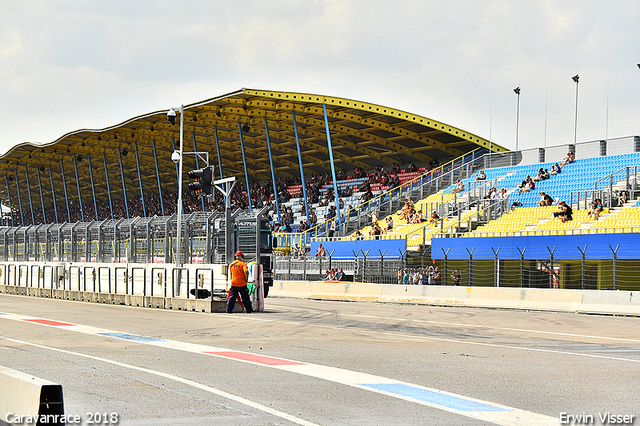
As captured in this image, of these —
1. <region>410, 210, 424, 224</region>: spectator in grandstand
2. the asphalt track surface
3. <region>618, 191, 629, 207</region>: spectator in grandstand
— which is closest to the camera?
the asphalt track surface

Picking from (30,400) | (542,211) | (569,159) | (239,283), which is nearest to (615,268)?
(542,211)

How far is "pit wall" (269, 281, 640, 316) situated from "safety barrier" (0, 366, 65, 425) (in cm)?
2070

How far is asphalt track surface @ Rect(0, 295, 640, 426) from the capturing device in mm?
7465

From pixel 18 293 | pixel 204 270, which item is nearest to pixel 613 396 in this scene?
pixel 204 270

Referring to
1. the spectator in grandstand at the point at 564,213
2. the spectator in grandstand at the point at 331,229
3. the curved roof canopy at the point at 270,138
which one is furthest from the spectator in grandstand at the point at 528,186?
the spectator in grandstand at the point at 331,229

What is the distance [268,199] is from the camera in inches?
2564

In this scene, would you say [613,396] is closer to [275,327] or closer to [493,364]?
[493,364]

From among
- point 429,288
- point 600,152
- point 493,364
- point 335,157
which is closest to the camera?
point 493,364

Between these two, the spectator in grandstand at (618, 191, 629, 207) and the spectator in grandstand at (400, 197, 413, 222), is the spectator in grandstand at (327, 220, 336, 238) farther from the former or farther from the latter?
the spectator in grandstand at (618, 191, 629, 207)

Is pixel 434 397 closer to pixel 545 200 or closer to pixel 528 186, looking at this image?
pixel 545 200

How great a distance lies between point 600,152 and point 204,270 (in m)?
26.3

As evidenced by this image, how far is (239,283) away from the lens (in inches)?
818

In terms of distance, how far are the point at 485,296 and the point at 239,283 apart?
387 inches

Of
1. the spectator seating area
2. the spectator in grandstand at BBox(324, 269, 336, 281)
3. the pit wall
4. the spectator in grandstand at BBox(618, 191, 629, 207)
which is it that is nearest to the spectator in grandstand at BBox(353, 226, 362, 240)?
the spectator seating area
